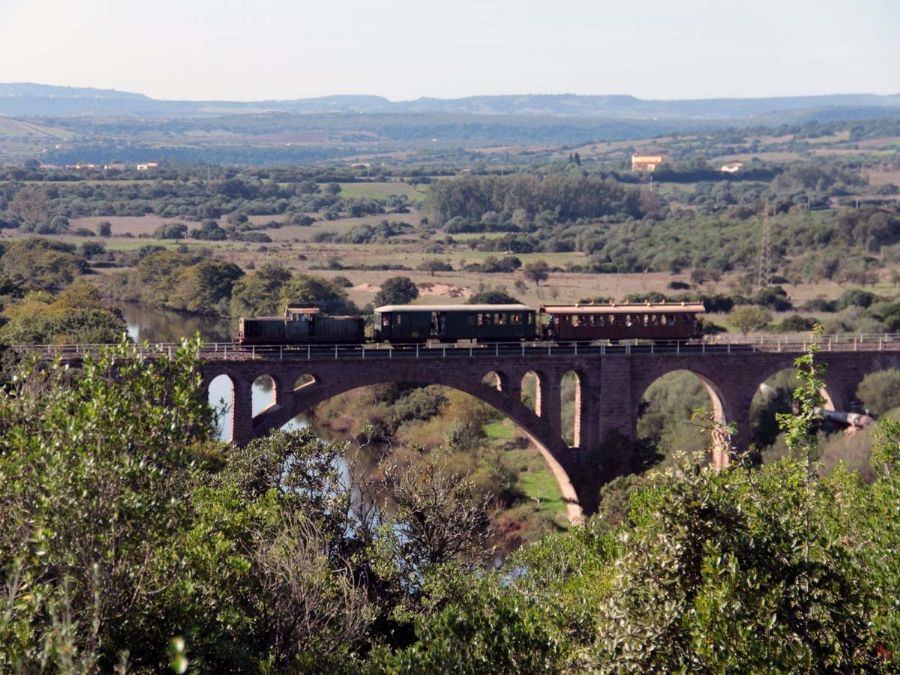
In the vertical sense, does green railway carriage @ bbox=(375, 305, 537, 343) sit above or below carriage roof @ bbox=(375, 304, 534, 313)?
below

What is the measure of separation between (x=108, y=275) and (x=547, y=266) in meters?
33.6

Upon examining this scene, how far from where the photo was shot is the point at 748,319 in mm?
75188

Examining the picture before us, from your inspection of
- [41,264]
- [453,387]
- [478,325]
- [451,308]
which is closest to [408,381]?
[453,387]

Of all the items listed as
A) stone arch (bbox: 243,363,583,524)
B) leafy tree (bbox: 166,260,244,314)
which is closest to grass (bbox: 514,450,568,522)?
stone arch (bbox: 243,363,583,524)

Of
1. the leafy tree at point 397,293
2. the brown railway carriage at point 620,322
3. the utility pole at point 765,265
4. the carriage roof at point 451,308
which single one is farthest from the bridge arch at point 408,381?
the utility pole at point 765,265

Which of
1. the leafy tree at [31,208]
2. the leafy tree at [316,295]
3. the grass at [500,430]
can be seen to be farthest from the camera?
the leafy tree at [31,208]


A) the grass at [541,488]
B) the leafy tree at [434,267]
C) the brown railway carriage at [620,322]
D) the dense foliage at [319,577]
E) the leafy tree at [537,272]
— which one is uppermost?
the dense foliage at [319,577]

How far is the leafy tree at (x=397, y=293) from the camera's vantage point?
86.2 metres

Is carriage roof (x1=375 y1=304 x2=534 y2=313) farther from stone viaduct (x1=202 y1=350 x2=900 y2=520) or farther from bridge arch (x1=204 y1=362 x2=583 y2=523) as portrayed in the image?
bridge arch (x1=204 y1=362 x2=583 y2=523)

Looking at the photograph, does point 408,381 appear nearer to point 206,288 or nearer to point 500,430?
point 500,430

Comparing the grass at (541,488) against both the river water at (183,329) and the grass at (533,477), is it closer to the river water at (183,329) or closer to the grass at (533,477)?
the grass at (533,477)

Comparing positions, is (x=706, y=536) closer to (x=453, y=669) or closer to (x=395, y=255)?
(x=453, y=669)

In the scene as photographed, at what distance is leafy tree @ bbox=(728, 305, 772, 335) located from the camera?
74688 mm

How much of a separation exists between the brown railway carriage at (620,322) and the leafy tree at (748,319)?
74.3 ft
